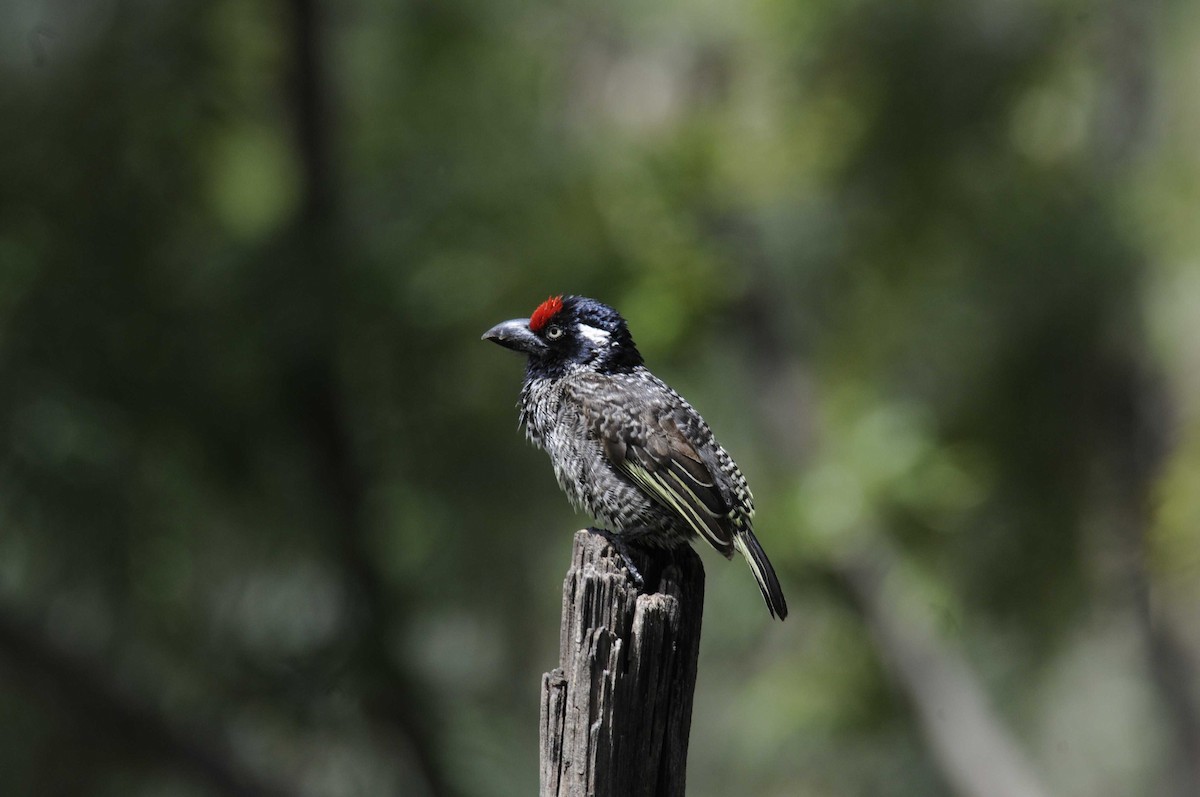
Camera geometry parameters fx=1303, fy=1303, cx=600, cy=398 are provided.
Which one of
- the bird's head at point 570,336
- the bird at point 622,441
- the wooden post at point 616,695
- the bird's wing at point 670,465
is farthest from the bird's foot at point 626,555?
the bird's head at point 570,336

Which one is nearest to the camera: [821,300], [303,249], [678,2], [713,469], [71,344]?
[713,469]

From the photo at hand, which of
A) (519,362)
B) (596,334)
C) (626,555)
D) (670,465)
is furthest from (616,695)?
(519,362)

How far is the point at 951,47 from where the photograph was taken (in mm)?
7492

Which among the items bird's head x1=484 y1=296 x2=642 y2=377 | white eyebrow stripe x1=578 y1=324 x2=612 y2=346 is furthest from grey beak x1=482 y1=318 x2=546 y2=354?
white eyebrow stripe x1=578 y1=324 x2=612 y2=346

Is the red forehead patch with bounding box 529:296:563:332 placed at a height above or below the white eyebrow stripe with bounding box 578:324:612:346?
above

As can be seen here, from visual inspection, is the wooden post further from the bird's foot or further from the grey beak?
the grey beak

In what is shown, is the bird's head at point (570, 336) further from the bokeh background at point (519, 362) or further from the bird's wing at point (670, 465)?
the bokeh background at point (519, 362)

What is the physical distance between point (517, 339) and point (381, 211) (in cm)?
325

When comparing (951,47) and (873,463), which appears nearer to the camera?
(873,463)

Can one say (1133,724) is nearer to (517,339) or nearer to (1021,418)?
(1021,418)

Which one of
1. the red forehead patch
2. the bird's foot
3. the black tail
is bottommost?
the bird's foot

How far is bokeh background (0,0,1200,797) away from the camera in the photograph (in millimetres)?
6062

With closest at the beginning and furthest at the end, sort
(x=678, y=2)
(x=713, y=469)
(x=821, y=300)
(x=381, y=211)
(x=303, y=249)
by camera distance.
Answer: (x=713, y=469) < (x=303, y=249) < (x=381, y=211) < (x=678, y=2) < (x=821, y=300)

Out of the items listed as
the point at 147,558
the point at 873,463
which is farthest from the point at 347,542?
the point at 873,463
